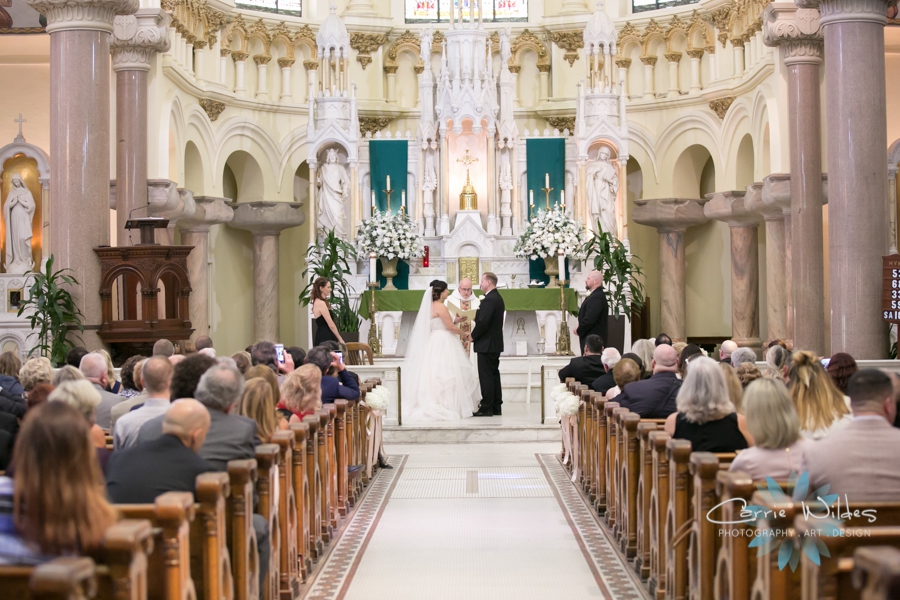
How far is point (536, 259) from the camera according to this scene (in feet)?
57.8

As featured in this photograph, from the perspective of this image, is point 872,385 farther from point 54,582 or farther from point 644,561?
point 54,582

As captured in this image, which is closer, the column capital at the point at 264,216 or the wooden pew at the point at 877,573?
the wooden pew at the point at 877,573

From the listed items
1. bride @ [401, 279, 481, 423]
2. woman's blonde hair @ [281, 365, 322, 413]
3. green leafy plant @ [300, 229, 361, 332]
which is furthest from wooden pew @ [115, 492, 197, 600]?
green leafy plant @ [300, 229, 361, 332]

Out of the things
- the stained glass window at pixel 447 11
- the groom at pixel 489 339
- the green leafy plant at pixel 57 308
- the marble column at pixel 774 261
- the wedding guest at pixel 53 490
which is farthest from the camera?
the stained glass window at pixel 447 11

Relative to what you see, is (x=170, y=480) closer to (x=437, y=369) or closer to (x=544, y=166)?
(x=437, y=369)

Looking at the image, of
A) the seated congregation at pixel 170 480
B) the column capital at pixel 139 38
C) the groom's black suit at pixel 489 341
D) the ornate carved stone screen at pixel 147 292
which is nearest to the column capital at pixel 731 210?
the groom's black suit at pixel 489 341

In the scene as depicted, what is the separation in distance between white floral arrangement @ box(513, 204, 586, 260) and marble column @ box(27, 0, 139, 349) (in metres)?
7.33

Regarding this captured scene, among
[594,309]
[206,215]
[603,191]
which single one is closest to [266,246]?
[206,215]

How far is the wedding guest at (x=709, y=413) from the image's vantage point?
17.8ft

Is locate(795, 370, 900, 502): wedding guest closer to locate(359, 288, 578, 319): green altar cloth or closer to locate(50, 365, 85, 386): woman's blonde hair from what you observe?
locate(50, 365, 85, 386): woman's blonde hair

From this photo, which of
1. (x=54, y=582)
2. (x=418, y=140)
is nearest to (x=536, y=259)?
(x=418, y=140)

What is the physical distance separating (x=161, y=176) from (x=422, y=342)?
5378mm

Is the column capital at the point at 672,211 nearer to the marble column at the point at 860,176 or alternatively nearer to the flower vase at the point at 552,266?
the flower vase at the point at 552,266

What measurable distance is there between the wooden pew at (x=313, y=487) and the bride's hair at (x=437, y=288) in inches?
206
